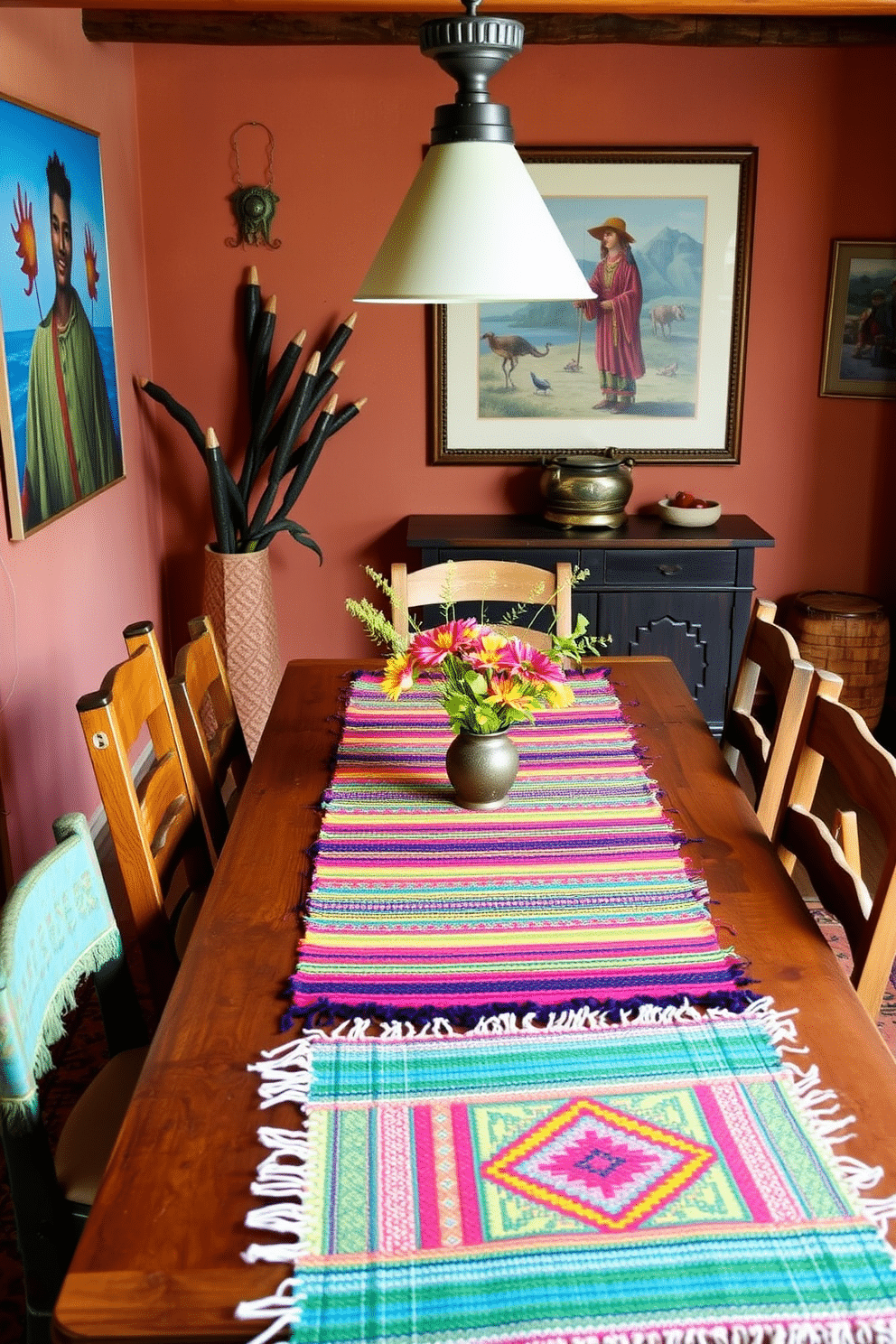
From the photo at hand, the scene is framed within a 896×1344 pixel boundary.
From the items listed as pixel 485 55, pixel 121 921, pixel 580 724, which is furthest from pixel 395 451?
pixel 485 55

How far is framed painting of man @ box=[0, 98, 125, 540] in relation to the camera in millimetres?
3086

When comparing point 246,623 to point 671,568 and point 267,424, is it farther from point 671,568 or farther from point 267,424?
point 671,568

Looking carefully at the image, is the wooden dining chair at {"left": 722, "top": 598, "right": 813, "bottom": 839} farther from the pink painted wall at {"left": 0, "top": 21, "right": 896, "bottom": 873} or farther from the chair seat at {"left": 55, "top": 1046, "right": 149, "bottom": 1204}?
the pink painted wall at {"left": 0, "top": 21, "right": 896, "bottom": 873}

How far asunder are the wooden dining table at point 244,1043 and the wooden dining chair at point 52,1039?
15 centimetres

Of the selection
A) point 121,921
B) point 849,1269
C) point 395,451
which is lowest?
point 121,921

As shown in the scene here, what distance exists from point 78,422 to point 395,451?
137cm

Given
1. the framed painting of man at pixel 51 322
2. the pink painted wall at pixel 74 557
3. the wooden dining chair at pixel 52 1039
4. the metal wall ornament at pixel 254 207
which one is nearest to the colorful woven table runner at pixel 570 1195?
the wooden dining chair at pixel 52 1039

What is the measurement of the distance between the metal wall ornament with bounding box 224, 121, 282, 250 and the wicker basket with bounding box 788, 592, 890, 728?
7.70ft

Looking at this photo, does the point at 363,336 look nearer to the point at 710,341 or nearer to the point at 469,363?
the point at 469,363

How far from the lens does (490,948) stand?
171 cm

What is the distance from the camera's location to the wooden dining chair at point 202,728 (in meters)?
2.39

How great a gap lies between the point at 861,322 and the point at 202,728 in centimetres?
318

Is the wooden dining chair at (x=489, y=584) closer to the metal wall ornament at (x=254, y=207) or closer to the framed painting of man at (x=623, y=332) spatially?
the framed painting of man at (x=623, y=332)

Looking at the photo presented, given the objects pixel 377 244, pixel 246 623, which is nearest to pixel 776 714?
pixel 246 623
